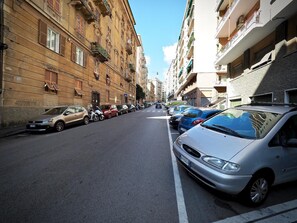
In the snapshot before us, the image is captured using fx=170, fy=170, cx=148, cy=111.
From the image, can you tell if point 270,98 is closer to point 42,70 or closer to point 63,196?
point 63,196

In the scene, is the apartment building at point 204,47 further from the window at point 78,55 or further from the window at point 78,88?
the window at point 78,88

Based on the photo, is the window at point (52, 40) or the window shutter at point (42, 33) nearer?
the window shutter at point (42, 33)

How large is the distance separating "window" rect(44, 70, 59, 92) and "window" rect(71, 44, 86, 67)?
3.42 m

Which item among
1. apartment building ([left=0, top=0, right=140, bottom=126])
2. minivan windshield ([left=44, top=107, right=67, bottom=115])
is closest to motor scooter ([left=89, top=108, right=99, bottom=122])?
apartment building ([left=0, top=0, right=140, bottom=126])

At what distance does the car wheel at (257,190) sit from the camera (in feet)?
9.16

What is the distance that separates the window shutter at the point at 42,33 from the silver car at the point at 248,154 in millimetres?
13846

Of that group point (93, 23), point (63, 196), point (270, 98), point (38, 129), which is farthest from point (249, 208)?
point (93, 23)

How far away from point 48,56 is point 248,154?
15.4m

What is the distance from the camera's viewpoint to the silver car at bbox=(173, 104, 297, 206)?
8.91ft

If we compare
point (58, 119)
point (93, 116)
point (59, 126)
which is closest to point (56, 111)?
point (58, 119)

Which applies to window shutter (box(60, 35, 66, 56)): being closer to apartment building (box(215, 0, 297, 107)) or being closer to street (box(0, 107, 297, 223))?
street (box(0, 107, 297, 223))

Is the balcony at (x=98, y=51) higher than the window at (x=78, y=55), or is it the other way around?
the balcony at (x=98, y=51)

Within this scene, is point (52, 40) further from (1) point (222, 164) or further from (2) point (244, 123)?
(1) point (222, 164)

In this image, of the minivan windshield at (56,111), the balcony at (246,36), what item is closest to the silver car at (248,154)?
the minivan windshield at (56,111)
